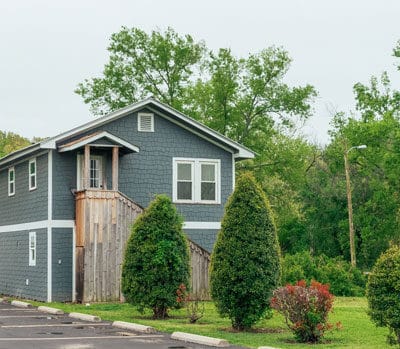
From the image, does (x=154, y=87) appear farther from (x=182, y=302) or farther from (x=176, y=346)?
(x=176, y=346)

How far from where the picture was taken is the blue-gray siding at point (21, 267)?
2938 centimetres

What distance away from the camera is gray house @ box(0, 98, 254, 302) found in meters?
28.0

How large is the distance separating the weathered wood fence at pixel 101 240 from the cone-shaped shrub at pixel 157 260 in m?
5.01

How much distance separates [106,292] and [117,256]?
126 centimetres

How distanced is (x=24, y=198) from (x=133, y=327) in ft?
45.1

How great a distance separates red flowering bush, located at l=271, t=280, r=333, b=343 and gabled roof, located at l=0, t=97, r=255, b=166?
1400cm

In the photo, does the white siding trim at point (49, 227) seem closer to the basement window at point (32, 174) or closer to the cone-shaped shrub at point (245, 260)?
the basement window at point (32, 174)

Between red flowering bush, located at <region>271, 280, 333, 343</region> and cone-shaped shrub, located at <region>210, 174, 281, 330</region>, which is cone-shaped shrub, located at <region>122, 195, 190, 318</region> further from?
red flowering bush, located at <region>271, 280, 333, 343</region>

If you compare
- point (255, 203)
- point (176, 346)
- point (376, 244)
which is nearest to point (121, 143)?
point (255, 203)

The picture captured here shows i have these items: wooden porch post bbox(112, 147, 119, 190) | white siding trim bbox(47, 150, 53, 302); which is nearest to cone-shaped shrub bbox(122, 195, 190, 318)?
Result: wooden porch post bbox(112, 147, 119, 190)

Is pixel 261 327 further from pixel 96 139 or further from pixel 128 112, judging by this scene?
pixel 128 112

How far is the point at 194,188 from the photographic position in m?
31.5

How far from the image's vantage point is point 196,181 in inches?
1242

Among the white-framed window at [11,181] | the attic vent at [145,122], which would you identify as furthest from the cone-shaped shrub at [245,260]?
the white-framed window at [11,181]
